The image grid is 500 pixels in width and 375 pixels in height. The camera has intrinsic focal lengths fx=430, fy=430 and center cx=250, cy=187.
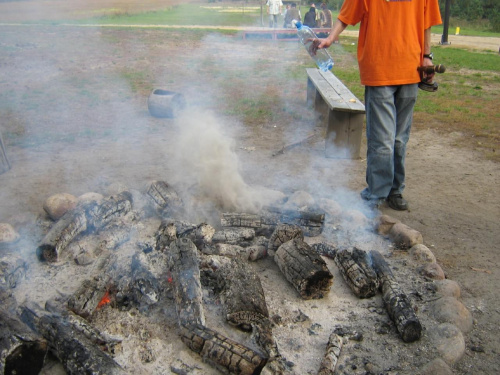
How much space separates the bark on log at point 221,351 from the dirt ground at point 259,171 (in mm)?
98

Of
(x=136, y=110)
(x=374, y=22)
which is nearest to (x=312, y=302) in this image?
(x=374, y=22)

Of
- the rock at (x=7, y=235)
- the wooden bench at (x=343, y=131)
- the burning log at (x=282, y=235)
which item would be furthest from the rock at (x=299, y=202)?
the rock at (x=7, y=235)

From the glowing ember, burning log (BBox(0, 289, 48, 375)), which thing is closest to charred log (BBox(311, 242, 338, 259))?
the glowing ember

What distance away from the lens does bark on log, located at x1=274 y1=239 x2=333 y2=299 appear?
2844mm

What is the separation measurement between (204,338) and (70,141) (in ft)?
15.4

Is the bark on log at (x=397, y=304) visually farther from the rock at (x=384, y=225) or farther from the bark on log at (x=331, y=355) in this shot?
the rock at (x=384, y=225)

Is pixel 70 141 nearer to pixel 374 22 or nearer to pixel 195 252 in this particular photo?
pixel 195 252

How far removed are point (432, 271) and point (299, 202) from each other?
1263mm

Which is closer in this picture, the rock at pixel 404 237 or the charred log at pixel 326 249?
the charred log at pixel 326 249

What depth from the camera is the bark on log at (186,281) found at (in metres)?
2.55

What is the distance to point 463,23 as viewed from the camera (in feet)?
93.8

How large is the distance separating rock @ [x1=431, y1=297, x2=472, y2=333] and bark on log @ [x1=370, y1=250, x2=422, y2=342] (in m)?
0.19

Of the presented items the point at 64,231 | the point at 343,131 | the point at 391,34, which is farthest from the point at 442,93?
the point at 64,231

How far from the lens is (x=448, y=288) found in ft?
9.47
